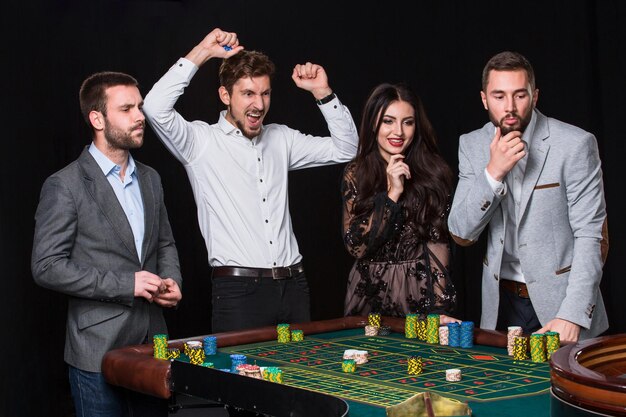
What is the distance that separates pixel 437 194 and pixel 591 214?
0.85 meters

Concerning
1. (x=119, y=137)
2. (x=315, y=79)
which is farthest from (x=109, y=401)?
(x=315, y=79)

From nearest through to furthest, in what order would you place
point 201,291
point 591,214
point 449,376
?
point 449,376 < point 591,214 < point 201,291

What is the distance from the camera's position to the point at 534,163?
378 centimetres

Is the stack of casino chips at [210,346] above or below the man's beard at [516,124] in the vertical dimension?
below

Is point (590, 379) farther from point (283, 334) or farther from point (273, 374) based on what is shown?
point (283, 334)

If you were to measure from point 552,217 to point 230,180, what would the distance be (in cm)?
153

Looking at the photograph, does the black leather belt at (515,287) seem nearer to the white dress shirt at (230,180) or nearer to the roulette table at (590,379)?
the white dress shirt at (230,180)

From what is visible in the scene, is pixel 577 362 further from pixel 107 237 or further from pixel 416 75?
pixel 416 75

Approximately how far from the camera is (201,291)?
6.81 m

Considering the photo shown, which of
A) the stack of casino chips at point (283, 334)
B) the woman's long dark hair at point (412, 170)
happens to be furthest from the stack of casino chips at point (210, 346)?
the woman's long dark hair at point (412, 170)

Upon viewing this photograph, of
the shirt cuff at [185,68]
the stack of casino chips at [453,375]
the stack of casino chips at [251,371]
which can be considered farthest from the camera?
the shirt cuff at [185,68]

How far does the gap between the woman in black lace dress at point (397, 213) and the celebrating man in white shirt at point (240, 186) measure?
13.5 inches

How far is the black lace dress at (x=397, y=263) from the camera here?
13.6 ft

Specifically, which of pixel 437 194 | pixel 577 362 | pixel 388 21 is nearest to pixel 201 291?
pixel 388 21
